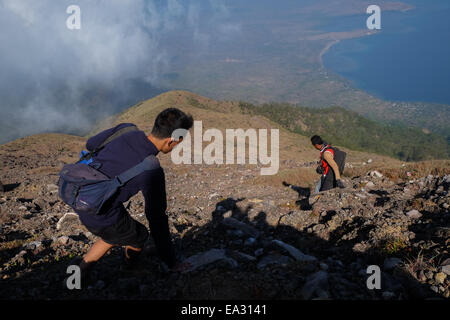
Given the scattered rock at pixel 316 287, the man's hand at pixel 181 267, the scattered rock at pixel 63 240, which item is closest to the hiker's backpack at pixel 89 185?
the man's hand at pixel 181 267

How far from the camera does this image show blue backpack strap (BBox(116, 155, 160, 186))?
2865 millimetres

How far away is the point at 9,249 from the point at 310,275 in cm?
550

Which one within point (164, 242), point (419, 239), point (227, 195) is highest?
point (164, 242)

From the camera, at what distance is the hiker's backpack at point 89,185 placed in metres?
2.84

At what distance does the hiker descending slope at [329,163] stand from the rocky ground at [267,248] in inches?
12.0

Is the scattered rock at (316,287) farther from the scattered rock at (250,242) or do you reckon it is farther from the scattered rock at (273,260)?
the scattered rock at (250,242)

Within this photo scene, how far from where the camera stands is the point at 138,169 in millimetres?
2900

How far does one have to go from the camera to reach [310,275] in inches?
144

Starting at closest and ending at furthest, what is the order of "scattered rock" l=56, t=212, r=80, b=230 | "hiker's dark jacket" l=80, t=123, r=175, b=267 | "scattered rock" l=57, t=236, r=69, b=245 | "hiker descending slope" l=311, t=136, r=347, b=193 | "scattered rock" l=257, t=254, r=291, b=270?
"hiker's dark jacket" l=80, t=123, r=175, b=267 → "scattered rock" l=257, t=254, r=291, b=270 → "scattered rock" l=57, t=236, r=69, b=245 → "scattered rock" l=56, t=212, r=80, b=230 → "hiker descending slope" l=311, t=136, r=347, b=193

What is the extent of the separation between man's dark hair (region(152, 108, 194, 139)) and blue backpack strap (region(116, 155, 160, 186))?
0.28 meters

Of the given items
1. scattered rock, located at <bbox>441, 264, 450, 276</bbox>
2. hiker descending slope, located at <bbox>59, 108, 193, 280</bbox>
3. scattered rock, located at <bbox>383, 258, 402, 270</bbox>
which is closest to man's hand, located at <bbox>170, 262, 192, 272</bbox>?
hiker descending slope, located at <bbox>59, 108, 193, 280</bbox>

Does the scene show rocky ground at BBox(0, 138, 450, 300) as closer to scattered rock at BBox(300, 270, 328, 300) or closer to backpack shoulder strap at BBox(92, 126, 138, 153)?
scattered rock at BBox(300, 270, 328, 300)

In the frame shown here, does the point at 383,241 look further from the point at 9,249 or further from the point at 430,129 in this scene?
the point at 430,129

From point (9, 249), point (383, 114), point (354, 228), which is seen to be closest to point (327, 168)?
point (354, 228)
